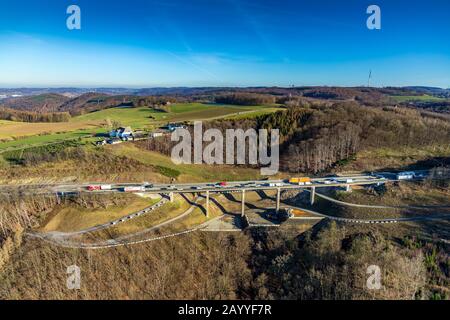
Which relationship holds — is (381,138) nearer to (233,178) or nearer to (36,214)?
(233,178)

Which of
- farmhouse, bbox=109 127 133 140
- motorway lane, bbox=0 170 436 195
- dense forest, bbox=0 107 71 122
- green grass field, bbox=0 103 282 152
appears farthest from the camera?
dense forest, bbox=0 107 71 122

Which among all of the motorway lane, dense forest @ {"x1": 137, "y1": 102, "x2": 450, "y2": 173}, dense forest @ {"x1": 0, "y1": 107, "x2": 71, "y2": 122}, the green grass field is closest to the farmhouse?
dense forest @ {"x1": 137, "y1": 102, "x2": 450, "y2": 173}

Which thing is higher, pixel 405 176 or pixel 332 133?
pixel 332 133

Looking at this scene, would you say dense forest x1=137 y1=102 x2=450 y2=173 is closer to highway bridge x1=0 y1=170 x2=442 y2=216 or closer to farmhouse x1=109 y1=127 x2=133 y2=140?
farmhouse x1=109 y1=127 x2=133 y2=140

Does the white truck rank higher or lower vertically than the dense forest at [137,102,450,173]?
lower

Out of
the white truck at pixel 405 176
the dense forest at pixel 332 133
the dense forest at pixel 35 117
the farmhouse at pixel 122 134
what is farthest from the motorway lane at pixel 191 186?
the dense forest at pixel 35 117

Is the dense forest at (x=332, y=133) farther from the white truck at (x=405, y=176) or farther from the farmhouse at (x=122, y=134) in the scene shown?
the white truck at (x=405, y=176)

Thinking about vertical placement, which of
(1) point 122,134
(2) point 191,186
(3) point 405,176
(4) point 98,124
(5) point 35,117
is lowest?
(2) point 191,186

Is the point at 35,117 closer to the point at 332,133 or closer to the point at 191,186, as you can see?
the point at 191,186

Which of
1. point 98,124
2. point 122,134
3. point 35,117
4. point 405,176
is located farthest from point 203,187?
point 35,117

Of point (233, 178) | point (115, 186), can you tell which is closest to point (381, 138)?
point (233, 178)

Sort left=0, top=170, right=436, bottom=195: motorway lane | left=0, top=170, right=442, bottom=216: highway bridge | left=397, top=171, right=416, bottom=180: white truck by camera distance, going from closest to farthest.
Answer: left=0, top=170, right=436, bottom=195: motorway lane < left=0, top=170, right=442, bottom=216: highway bridge < left=397, top=171, right=416, bottom=180: white truck

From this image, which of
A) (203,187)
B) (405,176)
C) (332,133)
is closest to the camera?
(203,187)
